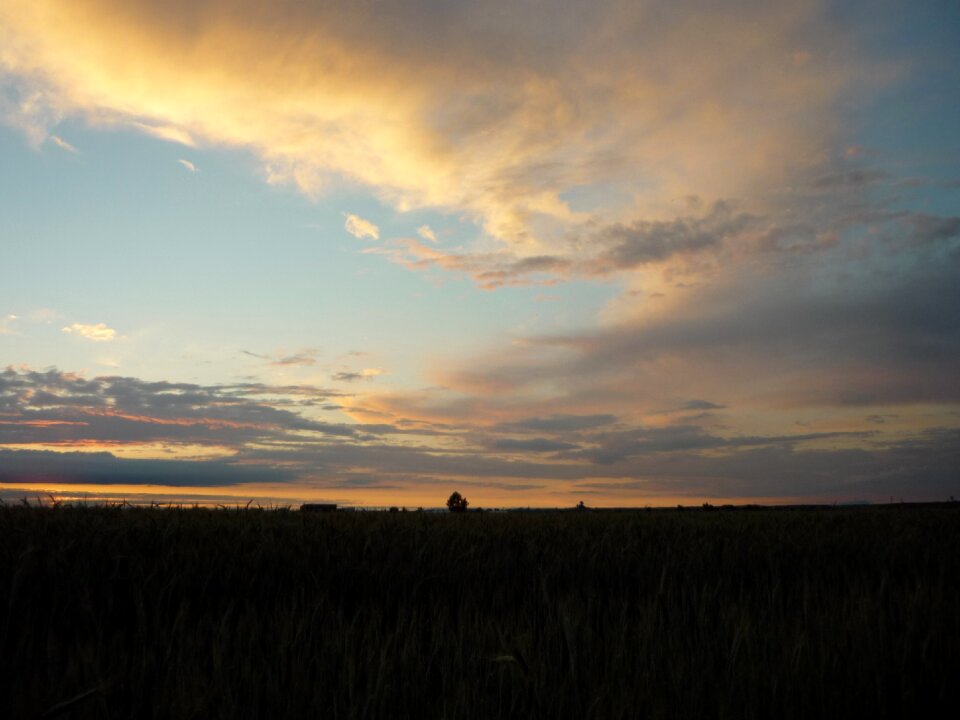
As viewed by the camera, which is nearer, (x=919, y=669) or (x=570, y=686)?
(x=570, y=686)

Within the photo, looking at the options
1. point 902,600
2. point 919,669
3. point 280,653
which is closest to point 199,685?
point 280,653

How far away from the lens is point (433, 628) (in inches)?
135

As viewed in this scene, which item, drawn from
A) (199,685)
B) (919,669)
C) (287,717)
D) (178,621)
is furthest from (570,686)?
(178,621)

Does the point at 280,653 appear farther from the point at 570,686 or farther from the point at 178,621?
the point at 570,686

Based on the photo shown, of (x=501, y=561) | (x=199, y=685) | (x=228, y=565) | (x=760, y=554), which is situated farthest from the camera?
(x=760, y=554)

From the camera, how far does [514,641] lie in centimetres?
316

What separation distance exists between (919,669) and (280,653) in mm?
2726

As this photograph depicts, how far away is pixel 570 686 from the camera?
9.02 feet

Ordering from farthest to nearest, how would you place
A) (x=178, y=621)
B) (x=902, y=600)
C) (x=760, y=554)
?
1. (x=760, y=554)
2. (x=902, y=600)
3. (x=178, y=621)

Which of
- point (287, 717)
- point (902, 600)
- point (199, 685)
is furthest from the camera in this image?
point (902, 600)

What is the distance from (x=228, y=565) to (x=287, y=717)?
256 centimetres

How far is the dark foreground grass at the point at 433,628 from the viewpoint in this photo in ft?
8.52

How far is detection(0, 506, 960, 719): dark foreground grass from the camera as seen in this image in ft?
8.52

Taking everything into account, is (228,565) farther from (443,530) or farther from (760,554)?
(760,554)
